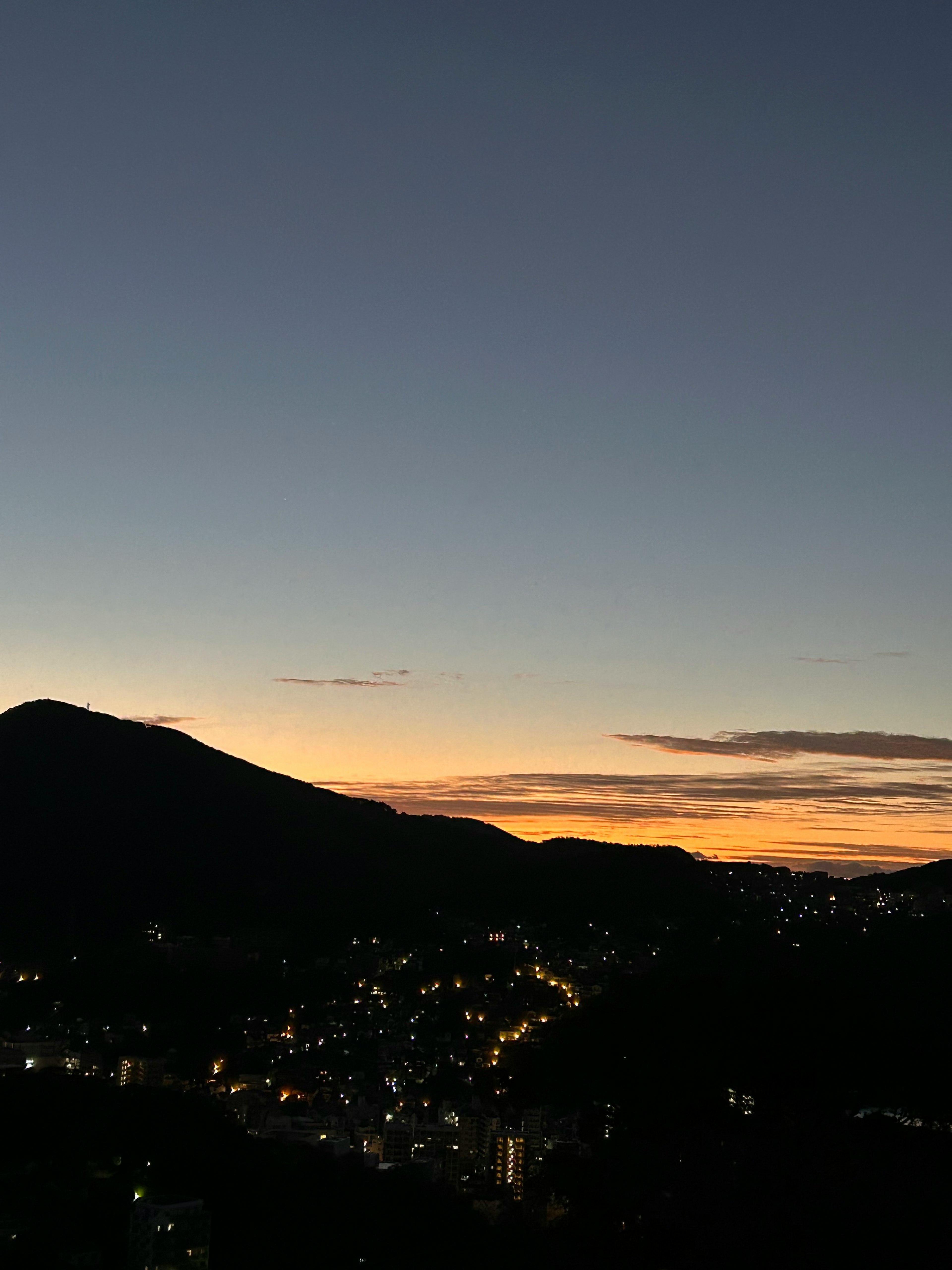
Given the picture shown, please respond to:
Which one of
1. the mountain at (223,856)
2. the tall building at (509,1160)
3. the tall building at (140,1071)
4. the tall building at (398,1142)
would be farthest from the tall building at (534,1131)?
the mountain at (223,856)

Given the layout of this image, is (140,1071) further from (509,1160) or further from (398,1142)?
(509,1160)

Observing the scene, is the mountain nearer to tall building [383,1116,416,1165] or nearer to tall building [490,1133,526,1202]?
tall building [383,1116,416,1165]

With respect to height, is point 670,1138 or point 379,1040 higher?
point 670,1138

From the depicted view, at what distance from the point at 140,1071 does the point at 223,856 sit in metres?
49.5

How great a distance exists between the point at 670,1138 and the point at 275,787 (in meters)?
81.3

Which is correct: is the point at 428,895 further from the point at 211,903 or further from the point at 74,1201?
the point at 74,1201

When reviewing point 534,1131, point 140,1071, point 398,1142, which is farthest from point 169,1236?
point 140,1071

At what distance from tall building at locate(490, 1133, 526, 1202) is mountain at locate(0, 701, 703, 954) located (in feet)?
162

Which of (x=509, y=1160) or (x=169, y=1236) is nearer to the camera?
(x=169, y=1236)

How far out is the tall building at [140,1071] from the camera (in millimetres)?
39938

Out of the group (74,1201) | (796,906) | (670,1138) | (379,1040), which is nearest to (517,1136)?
(670,1138)

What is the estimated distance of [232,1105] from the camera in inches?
1380

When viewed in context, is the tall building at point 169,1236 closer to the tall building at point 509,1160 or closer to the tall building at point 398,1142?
the tall building at point 509,1160

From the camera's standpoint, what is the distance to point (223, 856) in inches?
3543
